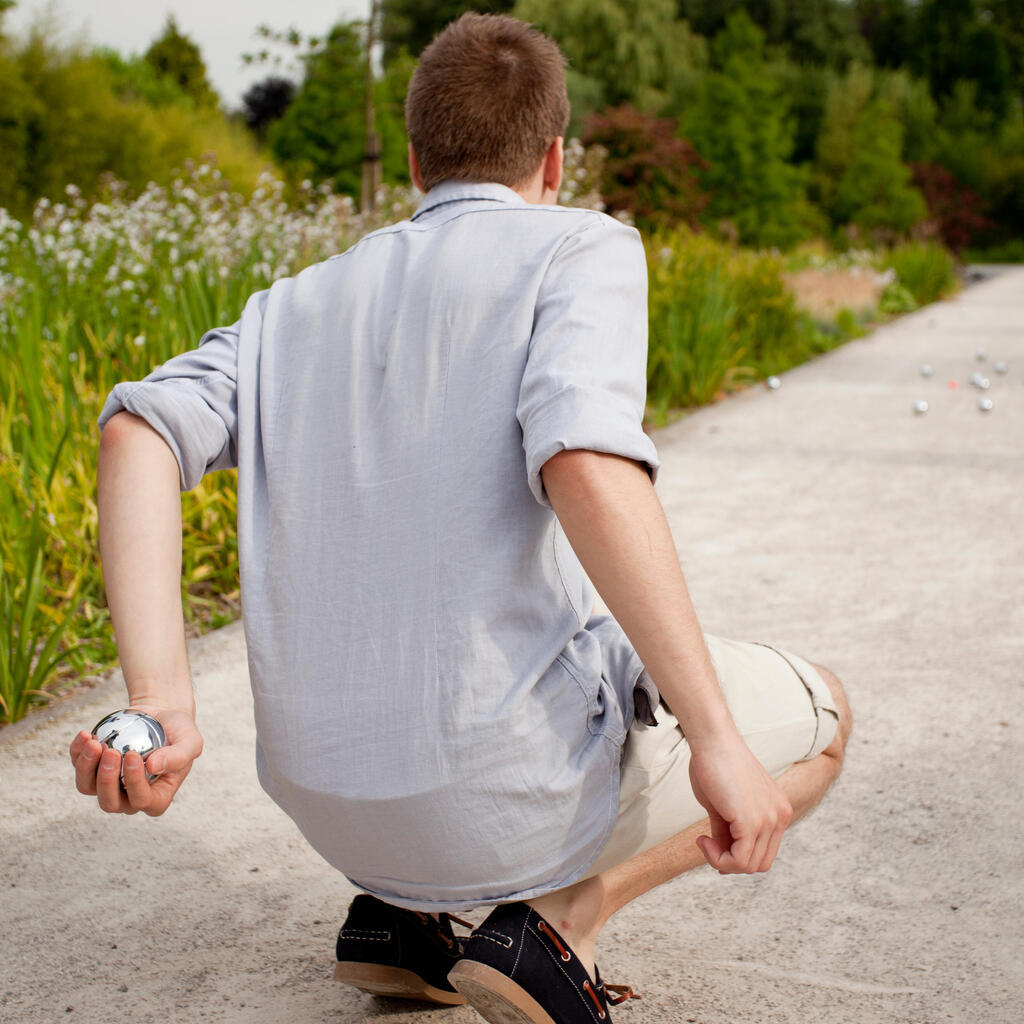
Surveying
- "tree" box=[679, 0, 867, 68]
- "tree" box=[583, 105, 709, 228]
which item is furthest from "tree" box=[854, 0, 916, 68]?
"tree" box=[583, 105, 709, 228]

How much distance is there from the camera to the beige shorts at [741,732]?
1596 mm

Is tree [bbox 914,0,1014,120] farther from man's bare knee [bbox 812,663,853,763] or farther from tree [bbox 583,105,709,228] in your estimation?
man's bare knee [bbox 812,663,853,763]

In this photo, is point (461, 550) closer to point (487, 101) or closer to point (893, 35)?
point (487, 101)

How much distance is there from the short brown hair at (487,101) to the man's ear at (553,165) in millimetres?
14

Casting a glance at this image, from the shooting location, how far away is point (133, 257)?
5.71 metres

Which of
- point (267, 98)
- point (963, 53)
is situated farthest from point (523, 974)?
point (963, 53)

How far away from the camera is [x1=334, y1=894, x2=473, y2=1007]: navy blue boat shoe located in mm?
1806

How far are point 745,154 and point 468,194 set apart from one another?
1739 centimetres

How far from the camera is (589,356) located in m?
1.35

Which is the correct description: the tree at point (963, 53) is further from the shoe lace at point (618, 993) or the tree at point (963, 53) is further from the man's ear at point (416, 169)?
the shoe lace at point (618, 993)

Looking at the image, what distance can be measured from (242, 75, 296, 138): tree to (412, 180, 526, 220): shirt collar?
39218 mm

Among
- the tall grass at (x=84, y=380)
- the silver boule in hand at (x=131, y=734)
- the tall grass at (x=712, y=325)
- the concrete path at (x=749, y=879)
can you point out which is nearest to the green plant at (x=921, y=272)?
the tall grass at (x=712, y=325)

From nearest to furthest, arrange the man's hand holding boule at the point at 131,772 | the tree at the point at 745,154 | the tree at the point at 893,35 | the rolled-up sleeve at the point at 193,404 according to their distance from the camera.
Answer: the man's hand holding boule at the point at 131,772
the rolled-up sleeve at the point at 193,404
the tree at the point at 745,154
the tree at the point at 893,35

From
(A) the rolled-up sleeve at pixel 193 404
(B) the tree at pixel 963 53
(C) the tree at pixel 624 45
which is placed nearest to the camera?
(A) the rolled-up sleeve at pixel 193 404
